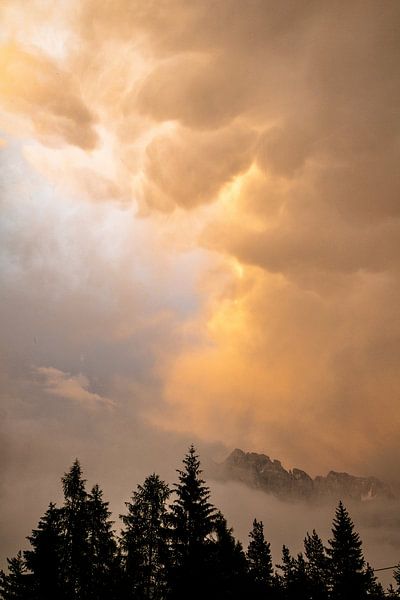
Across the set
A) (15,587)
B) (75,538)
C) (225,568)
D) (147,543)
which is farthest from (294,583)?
(15,587)

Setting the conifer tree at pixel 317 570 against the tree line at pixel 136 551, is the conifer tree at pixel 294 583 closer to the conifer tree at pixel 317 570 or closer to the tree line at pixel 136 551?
the conifer tree at pixel 317 570

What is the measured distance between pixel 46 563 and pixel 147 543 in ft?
19.9

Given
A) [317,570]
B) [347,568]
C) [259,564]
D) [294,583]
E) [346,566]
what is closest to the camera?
[347,568]

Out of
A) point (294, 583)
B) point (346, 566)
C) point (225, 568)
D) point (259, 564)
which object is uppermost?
→ point (259, 564)

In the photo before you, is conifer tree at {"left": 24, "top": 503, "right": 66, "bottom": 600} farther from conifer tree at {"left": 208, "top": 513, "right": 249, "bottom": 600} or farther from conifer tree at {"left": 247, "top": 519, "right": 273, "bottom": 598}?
conifer tree at {"left": 247, "top": 519, "right": 273, "bottom": 598}

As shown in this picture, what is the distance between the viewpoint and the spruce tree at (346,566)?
41.3m

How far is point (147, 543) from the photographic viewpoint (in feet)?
92.6

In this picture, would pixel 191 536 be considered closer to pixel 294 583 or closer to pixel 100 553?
pixel 100 553

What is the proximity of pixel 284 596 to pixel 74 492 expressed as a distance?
1046 inches

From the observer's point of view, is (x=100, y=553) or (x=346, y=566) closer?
(x=100, y=553)

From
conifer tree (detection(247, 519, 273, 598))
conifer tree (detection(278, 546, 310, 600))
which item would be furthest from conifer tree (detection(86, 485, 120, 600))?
conifer tree (detection(278, 546, 310, 600))

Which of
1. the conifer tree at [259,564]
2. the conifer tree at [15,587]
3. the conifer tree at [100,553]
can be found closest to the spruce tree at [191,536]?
the conifer tree at [100,553]

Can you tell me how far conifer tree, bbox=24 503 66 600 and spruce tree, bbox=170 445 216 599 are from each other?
7603 millimetres

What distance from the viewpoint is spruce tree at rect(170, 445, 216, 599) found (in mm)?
22766
